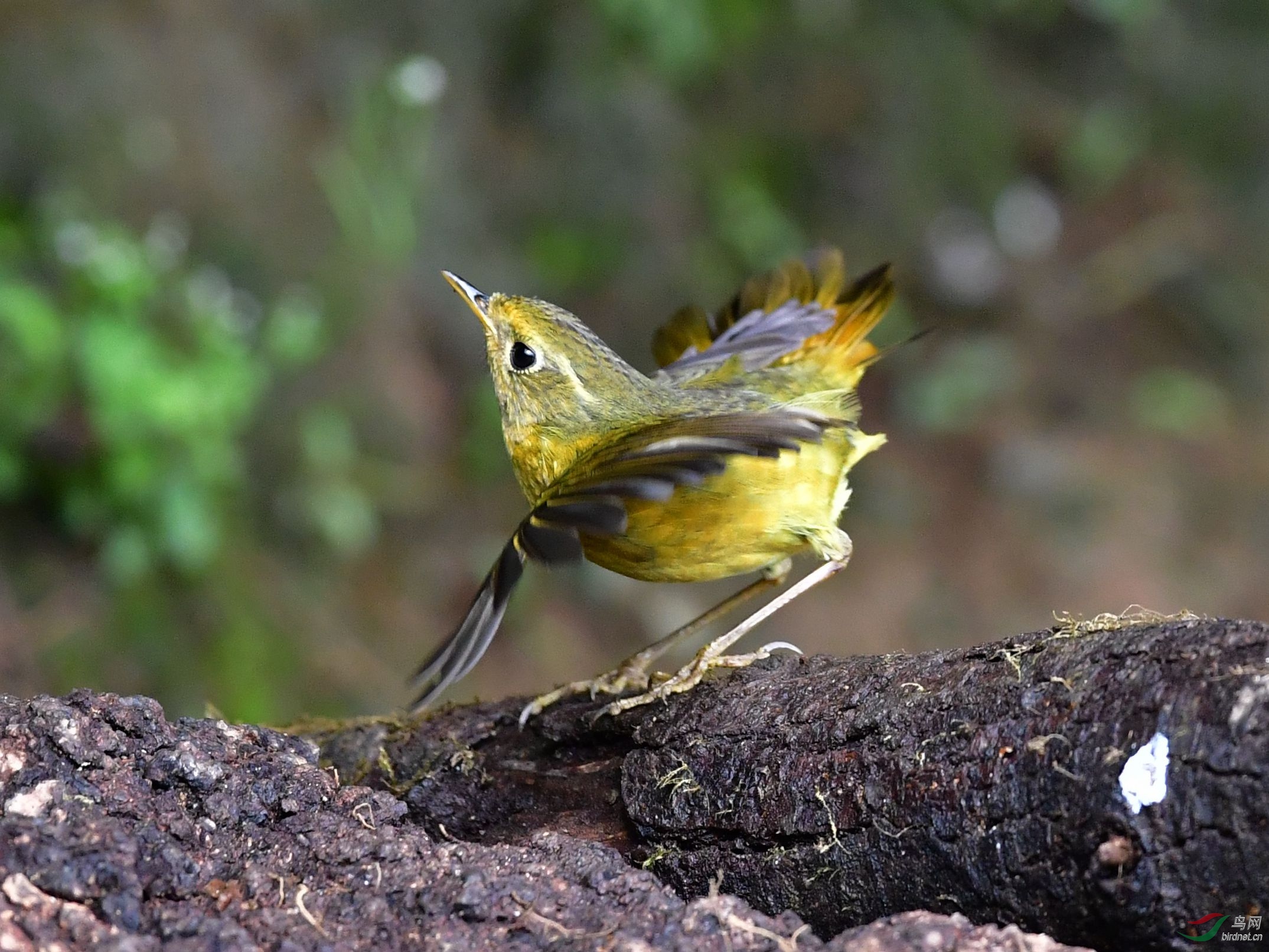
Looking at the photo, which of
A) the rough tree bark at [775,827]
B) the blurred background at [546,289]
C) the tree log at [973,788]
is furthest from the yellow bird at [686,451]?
the blurred background at [546,289]

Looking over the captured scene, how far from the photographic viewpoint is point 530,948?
2160 millimetres

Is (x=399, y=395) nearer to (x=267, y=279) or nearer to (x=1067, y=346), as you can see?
(x=267, y=279)

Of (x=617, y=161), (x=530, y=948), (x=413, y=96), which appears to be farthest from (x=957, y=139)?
(x=530, y=948)

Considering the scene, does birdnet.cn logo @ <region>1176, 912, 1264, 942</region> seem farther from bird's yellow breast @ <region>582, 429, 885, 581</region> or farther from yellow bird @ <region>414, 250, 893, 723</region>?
bird's yellow breast @ <region>582, 429, 885, 581</region>

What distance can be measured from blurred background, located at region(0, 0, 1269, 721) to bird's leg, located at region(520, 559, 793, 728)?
2737 millimetres

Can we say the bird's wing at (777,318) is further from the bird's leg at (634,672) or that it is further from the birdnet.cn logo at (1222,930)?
the birdnet.cn logo at (1222,930)

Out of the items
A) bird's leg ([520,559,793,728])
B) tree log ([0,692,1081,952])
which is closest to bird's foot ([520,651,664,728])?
bird's leg ([520,559,793,728])

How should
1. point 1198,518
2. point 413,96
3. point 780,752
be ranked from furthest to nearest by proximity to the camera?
1. point 1198,518
2. point 413,96
3. point 780,752

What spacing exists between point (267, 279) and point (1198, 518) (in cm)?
727

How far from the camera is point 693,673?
3516 millimetres

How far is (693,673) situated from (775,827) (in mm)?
918

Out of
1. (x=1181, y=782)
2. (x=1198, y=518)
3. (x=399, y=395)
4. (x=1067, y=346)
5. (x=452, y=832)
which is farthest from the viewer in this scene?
(x=1067, y=346)

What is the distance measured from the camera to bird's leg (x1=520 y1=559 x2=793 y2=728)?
11.8 ft

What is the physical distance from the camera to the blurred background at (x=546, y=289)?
19.7ft
